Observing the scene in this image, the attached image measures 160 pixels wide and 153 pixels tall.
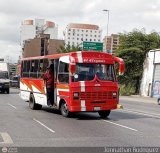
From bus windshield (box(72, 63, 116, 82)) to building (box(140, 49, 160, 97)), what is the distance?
33179 millimetres

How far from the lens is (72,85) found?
1753 cm

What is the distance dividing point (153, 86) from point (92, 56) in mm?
35005

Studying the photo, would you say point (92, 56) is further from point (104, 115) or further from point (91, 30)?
point (91, 30)

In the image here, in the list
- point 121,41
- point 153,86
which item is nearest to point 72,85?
point 153,86

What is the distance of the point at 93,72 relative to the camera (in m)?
18.0

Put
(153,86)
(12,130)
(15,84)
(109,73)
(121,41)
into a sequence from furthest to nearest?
(15,84), (121,41), (153,86), (109,73), (12,130)

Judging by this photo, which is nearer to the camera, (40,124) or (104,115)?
(40,124)

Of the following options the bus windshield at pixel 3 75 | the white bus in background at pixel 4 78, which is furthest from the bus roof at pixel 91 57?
the bus windshield at pixel 3 75

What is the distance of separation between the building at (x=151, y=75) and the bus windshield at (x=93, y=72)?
3318cm

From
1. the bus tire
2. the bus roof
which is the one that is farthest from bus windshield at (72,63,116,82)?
the bus tire

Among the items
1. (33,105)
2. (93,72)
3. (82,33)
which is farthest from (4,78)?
(82,33)

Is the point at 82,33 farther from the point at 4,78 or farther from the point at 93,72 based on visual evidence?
the point at 93,72

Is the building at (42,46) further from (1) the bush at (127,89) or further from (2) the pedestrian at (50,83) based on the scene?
(2) the pedestrian at (50,83)

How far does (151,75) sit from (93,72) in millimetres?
36162
